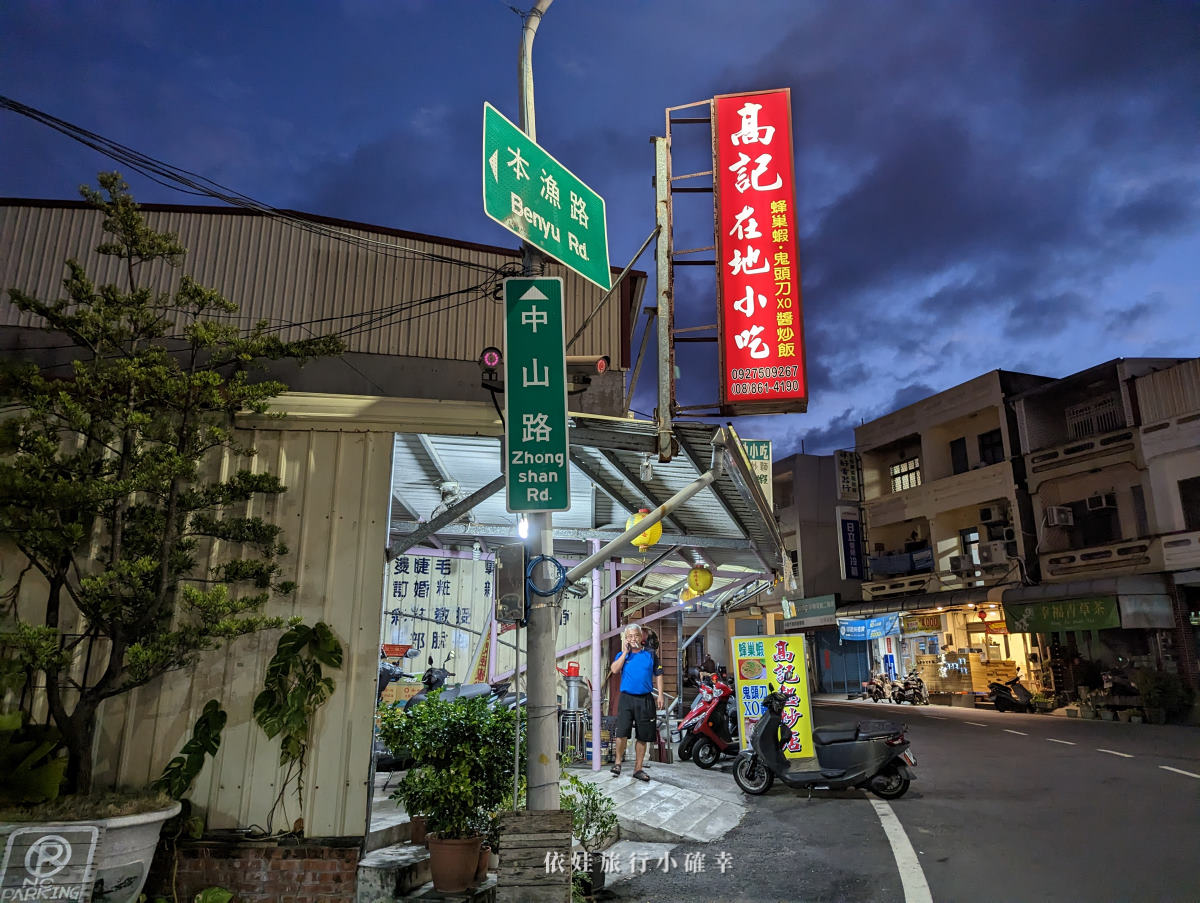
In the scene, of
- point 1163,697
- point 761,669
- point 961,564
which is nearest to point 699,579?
point 761,669

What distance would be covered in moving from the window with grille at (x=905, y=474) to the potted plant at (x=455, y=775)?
26.7 metres

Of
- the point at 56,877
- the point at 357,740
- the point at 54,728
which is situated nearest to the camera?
the point at 56,877

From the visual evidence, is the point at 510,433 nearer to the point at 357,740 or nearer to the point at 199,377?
the point at 199,377

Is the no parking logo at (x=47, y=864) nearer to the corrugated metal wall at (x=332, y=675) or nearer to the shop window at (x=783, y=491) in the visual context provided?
the corrugated metal wall at (x=332, y=675)

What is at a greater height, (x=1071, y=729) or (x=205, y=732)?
(x=205, y=732)

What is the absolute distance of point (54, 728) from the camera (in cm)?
473

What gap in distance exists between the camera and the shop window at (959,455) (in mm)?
27281

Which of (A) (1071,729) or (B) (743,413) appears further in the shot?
(A) (1071,729)

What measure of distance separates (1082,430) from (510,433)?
23.7m

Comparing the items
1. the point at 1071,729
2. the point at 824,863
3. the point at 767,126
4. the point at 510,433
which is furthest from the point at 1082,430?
the point at 510,433

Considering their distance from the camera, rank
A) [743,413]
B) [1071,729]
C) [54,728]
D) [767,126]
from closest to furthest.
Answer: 1. [54,728]
2. [743,413]
3. [767,126]
4. [1071,729]

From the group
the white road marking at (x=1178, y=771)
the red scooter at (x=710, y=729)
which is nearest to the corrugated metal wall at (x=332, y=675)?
the red scooter at (x=710, y=729)

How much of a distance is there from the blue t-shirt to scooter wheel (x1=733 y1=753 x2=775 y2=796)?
4.41ft

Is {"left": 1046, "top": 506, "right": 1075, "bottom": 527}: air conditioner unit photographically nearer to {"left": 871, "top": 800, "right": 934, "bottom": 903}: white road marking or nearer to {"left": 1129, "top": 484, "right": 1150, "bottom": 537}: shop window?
{"left": 1129, "top": 484, "right": 1150, "bottom": 537}: shop window
